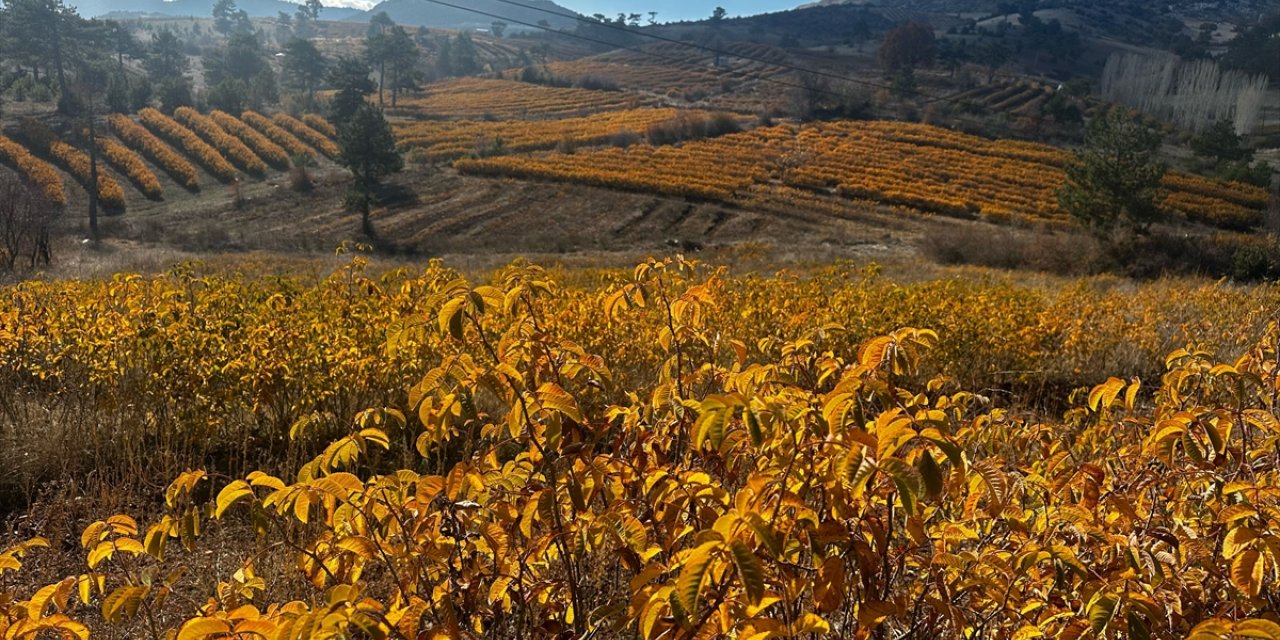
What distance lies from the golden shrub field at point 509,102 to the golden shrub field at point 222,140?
18.4m

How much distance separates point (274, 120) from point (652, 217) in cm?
3373

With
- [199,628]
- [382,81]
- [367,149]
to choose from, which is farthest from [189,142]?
[199,628]

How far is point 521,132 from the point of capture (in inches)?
2088

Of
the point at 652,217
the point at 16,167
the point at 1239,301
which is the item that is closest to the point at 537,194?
the point at 652,217

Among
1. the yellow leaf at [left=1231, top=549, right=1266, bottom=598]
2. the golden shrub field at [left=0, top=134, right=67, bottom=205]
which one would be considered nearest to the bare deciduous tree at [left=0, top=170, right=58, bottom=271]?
the golden shrub field at [left=0, top=134, right=67, bottom=205]

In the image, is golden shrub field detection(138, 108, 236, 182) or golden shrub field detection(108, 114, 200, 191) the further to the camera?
golden shrub field detection(138, 108, 236, 182)

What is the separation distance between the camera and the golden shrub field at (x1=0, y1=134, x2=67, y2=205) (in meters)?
31.1

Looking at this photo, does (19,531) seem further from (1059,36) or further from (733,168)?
(1059,36)

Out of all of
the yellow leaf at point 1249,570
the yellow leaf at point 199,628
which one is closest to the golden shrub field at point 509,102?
the yellow leaf at point 199,628

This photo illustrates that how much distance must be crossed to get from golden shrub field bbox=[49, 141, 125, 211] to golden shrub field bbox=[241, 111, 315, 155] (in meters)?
10.5

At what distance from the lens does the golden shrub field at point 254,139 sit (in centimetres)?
4083

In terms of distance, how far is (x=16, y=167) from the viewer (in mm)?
33625

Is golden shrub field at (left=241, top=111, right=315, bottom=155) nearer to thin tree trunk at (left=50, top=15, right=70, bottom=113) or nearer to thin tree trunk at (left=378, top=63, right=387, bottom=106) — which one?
thin tree trunk at (left=50, top=15, right=70, bottom=113)

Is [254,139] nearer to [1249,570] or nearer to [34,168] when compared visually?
[34,168]
